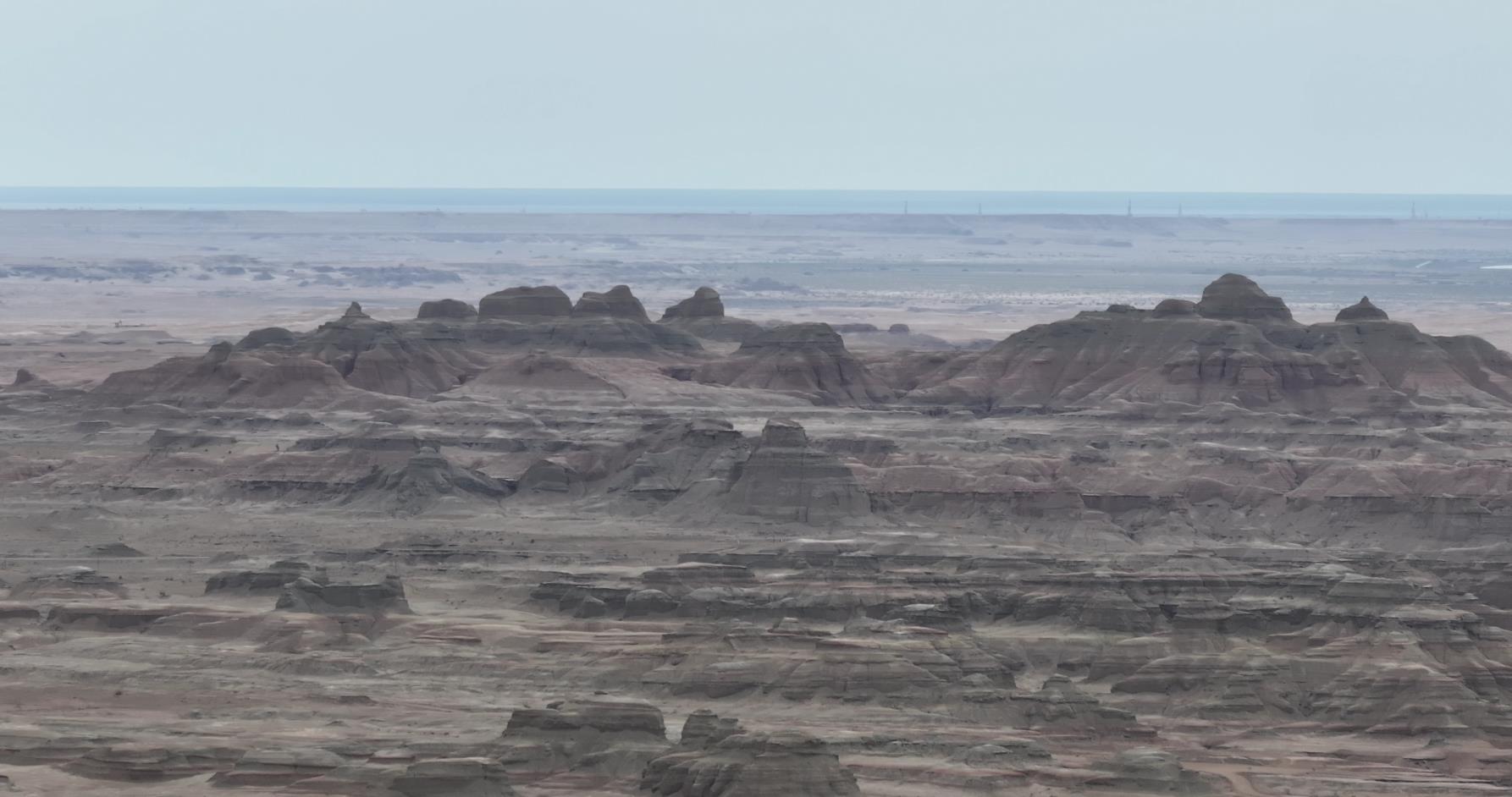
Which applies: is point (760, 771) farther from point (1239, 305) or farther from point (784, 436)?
point (1239, 305)

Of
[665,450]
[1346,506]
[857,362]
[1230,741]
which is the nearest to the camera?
[1230,741]

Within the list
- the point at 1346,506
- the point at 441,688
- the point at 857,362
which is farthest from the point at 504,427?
the point at 441,688

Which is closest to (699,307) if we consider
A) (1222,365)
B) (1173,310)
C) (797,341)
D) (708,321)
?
(708,321)

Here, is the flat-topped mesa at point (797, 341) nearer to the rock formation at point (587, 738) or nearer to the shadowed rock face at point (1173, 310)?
the shadowed rock face at point (1173, 310)

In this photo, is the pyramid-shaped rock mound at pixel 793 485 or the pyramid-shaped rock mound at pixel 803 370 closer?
the pyramid-shaped rock mound at pixel 793 485

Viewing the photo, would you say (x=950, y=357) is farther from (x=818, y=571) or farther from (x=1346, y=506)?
(x=818, y=571)

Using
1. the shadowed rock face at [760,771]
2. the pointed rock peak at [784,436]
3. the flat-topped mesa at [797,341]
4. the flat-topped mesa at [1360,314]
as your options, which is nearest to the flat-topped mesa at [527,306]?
the flat-topped mesa at [797,341]

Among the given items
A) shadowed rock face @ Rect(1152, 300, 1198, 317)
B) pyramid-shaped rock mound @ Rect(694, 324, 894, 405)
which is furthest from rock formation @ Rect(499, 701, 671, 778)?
shadowed rock face @ Rect(1152, 300, 1198, 317)
